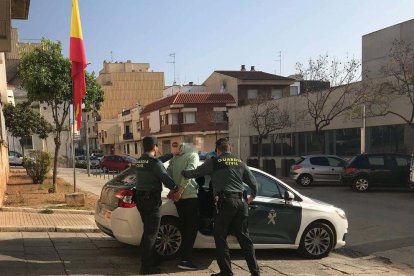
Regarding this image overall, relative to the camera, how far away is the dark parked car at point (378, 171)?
61.7ft

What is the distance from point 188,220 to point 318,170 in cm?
1644

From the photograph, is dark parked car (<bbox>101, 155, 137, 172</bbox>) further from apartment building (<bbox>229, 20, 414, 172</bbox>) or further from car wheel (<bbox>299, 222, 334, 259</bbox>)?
car wheel (<bbox>299, 222, 334, 259</bbox>)

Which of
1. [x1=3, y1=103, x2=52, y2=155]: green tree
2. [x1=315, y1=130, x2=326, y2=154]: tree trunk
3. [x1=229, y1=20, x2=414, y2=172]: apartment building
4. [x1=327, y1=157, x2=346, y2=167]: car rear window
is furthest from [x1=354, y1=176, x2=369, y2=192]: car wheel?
[x1=3, y1=103, x2=52, y2=155]: green tree

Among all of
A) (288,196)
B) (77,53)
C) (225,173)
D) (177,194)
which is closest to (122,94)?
(77,53)

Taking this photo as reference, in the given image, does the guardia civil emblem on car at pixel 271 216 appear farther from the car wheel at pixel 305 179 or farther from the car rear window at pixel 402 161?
the car wheel at pixel 305 179

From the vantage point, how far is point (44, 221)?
34.2ft

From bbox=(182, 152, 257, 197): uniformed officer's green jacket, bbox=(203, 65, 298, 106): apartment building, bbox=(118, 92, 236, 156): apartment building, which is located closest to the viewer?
bbox=(182, 152, 257, 197): uniformed officer's green jacket

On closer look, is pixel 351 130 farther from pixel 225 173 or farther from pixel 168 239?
pixel 225 173

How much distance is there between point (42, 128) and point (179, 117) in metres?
18.8

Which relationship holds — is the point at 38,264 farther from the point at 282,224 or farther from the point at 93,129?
the point at 93,129

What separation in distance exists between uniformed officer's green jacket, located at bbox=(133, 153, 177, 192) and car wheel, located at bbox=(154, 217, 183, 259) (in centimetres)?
85

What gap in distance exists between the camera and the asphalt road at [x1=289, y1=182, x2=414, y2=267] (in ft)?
29.4

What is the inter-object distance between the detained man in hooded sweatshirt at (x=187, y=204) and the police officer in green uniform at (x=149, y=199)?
274 millimetres

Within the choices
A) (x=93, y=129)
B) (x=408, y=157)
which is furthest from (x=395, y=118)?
(x=93, y=129)
